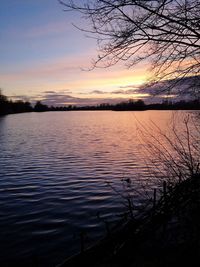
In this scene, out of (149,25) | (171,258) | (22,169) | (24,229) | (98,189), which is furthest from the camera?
(22,169)

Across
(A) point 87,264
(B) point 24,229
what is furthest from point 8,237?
(A) point 87,264

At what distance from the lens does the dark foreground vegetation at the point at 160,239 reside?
7.22 metres

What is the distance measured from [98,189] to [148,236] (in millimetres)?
6899

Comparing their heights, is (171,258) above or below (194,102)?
below

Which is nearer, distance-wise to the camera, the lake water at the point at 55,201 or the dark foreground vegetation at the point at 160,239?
Answer: the dark foreground vegetation at the point at 160,239

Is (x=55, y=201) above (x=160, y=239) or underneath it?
underneath

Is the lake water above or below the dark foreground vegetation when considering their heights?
below

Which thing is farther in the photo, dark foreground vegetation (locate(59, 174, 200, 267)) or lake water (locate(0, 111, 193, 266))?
lake water (locate(0, 111, 193, 266))

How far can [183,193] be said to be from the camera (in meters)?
8.88

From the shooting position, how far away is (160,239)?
28.6ft

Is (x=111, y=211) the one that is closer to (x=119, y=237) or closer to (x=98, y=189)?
(x=98, y=189)

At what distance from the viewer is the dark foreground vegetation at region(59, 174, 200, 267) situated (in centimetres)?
722

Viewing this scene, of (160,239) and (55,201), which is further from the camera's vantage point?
(55,201)

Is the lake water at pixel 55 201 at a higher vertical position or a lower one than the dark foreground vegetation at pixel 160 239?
lower
